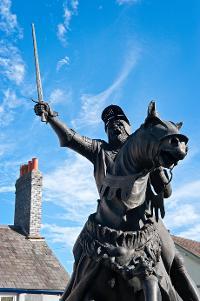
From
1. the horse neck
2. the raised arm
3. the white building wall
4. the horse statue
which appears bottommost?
the horse statue

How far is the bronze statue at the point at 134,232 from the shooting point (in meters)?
4.94

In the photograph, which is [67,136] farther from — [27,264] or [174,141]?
[27,264]

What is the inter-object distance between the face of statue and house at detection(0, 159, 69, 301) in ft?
83.7

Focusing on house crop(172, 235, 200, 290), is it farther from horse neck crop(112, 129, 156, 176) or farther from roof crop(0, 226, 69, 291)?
horse neck crop(112, 129, 156, 176)

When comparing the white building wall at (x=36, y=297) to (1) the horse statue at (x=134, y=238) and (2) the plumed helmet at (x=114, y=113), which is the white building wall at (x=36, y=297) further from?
(1) the horse statue at (x=134, y=238)

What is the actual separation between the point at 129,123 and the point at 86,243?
1636 millimetres

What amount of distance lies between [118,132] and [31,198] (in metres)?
30.9

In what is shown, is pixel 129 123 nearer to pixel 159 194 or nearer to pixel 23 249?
pixel 159 194

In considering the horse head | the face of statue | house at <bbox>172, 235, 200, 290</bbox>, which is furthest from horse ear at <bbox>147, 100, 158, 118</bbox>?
house at <bbox>172, 235, 200, 290</bbox>

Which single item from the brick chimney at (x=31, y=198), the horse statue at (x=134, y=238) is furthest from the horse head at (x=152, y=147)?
the brick chimney at (x=31, y=198)

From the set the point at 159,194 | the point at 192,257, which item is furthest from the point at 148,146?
the point at 192,257

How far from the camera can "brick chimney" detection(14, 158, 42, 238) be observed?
36.3m

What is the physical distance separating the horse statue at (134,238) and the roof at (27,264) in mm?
25958

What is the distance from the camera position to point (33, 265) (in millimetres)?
33125
